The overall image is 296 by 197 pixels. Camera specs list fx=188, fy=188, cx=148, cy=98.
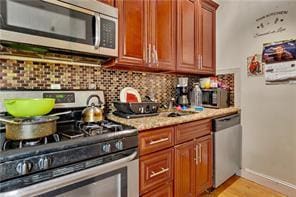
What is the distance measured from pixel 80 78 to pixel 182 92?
1333 mm

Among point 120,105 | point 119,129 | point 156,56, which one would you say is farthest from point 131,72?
point 119,129

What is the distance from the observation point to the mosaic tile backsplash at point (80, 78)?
1.27 metres

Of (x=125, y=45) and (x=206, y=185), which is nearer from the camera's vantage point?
(x=125, y=45)

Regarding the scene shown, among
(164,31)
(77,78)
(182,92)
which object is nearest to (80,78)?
(77,78)

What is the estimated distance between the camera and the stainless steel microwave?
100 centimetres

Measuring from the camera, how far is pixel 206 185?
1.88 meters

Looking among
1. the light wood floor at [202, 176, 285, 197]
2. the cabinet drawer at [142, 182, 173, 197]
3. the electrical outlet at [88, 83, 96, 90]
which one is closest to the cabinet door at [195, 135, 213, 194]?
the light wood floor at [202, 176, 285, 197]

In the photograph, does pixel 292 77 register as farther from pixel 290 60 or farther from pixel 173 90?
pixel 173 90

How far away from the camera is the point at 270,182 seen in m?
2.08

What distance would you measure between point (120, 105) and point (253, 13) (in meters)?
1.90

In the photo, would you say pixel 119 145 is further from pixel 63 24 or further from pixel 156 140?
pixel 63 24

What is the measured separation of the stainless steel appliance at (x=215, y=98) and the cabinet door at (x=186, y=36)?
0.34m

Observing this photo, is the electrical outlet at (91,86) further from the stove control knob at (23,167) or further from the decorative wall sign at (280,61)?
→ the decorative wall sign at (280,61)

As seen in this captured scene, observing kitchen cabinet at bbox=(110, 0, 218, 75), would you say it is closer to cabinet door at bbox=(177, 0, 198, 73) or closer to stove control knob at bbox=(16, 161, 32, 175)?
cabinet door at bbox=(177, 0, 198, 73)
